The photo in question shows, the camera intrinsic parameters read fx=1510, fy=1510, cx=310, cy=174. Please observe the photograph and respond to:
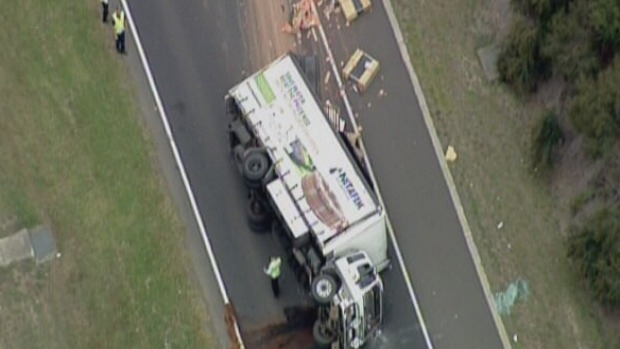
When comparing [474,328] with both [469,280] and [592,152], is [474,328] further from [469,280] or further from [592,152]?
[592,152]

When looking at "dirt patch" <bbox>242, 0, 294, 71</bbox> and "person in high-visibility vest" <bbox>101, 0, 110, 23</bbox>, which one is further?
"person in high-visibility vest" <bbox>101, 0, 110, 23</bbox>

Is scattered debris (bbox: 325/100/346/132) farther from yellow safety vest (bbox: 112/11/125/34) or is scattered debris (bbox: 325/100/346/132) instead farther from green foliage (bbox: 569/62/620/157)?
green foliage (bbox: 569/62/620/157)

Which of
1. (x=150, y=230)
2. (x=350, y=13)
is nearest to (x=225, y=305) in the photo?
(x=150, y=230)

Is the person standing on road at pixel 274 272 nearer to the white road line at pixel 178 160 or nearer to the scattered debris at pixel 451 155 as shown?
the white road line at pixel 178 160

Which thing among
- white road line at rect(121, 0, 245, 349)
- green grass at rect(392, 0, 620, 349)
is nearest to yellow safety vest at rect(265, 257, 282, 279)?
white road line at rect(121, 0, 245, 349)

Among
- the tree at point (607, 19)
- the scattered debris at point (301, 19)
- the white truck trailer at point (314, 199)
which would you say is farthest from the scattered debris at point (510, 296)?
the scattered debris at point (301, 19)

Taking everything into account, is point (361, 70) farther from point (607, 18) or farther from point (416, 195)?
point (607, 18)

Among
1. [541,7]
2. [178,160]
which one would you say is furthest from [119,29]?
[541,7]
